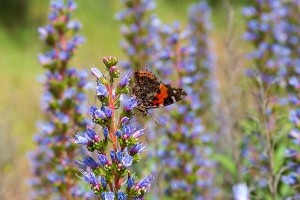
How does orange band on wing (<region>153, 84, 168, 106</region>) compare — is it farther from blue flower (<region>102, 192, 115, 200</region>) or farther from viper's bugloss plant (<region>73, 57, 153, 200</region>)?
blue flower (<region>102, 192, 115, 200</region>)

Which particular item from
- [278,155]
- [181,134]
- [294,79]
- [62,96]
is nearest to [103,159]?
[294,79]

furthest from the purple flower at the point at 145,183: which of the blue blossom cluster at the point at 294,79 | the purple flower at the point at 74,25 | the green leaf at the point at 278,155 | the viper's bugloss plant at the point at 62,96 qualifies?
the purple flower at the point at 74,25

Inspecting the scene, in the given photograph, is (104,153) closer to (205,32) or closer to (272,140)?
(272,140)

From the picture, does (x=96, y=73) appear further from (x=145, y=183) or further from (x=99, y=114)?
(x=145, y=183)

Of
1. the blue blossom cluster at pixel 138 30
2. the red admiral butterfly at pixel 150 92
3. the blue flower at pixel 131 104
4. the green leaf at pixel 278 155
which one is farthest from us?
the blue blossom cluster at pixel 138 30

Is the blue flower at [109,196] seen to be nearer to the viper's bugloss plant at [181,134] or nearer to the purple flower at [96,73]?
the purple flower at [96,73]

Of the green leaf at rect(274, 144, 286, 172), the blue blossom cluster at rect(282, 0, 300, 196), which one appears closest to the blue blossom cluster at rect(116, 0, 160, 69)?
the blue blossom cluster at rect(282, 0, 300, 196)
